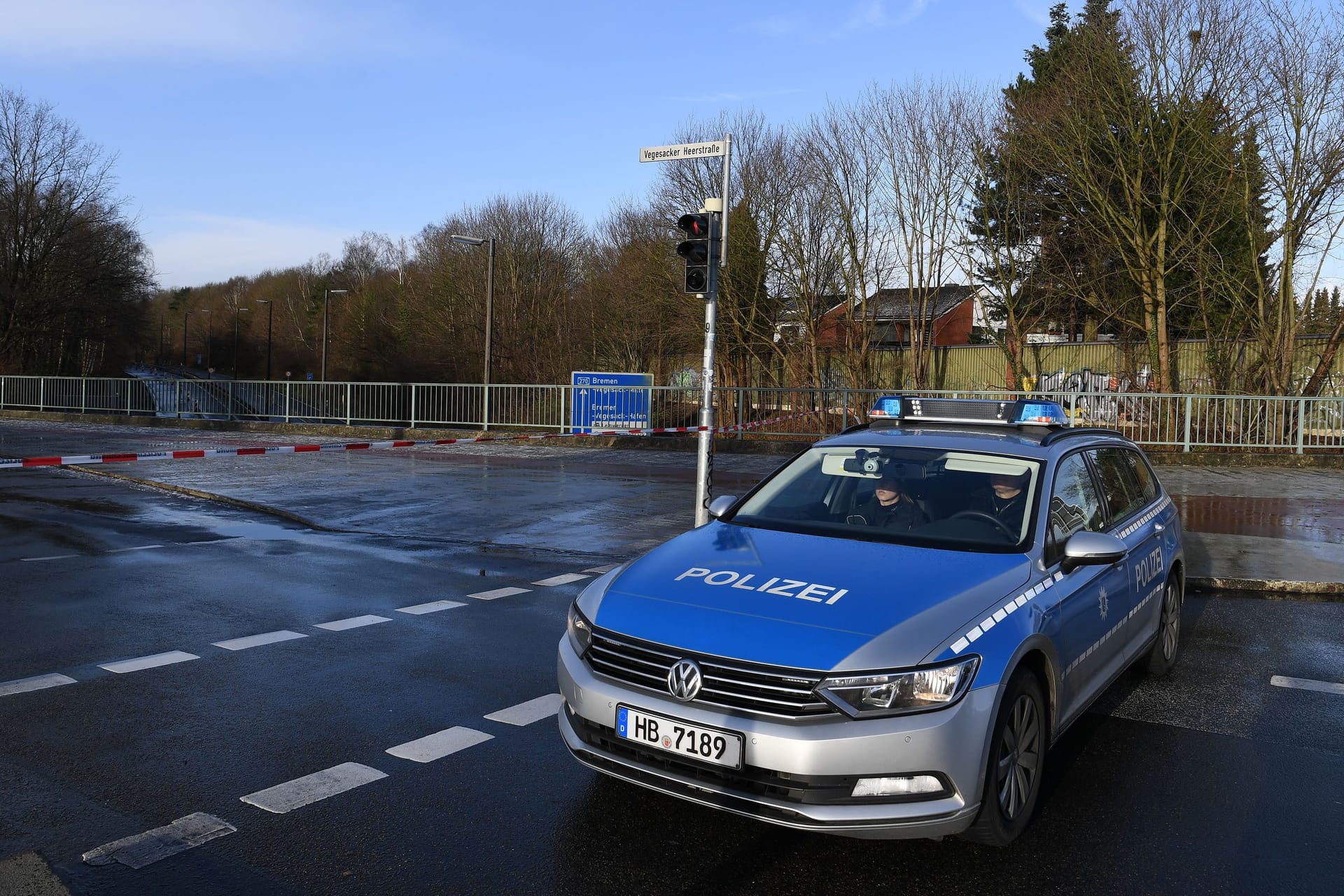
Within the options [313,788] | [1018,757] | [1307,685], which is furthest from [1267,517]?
[313,788]

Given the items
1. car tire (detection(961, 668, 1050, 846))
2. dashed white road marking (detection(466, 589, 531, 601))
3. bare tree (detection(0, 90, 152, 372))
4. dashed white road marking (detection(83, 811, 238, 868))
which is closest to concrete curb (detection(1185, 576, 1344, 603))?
dashed white road marking (detection(466, 589, 531, 601))

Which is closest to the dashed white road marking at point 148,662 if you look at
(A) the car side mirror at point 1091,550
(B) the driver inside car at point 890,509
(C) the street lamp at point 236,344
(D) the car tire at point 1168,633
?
(B) the driver inside car at point 890,509

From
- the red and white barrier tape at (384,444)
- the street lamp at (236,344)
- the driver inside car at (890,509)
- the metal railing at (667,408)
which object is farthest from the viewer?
the street lamp at (236,344)

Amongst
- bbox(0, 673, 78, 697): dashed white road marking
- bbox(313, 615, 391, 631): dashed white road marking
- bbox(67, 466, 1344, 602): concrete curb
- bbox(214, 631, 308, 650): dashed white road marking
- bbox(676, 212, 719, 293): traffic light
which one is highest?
bbox(676, 212, 719, 293): traffic light

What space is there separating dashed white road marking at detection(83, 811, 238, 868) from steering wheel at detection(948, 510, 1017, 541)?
3.25 m

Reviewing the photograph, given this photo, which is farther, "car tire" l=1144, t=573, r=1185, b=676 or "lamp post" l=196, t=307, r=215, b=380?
"lamp post" l=196, t=307, r=215, b=380

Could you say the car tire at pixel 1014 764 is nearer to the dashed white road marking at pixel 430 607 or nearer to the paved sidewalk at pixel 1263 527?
the dashed white road marking at pixel 430 607

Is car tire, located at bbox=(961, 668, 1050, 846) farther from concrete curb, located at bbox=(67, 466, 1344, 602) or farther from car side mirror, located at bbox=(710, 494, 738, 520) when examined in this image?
concrete curb, located at bbox=(67, 466, 1344, 602)

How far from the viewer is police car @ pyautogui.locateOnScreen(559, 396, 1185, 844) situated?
11.4ft

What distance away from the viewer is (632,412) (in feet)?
84.7

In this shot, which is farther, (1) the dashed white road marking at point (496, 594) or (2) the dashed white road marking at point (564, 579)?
(2) the dashed white road marking at point (564, 579)

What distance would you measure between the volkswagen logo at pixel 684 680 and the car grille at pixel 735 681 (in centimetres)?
2

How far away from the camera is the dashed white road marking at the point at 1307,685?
6074 mm

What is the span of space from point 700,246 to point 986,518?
6.34m
